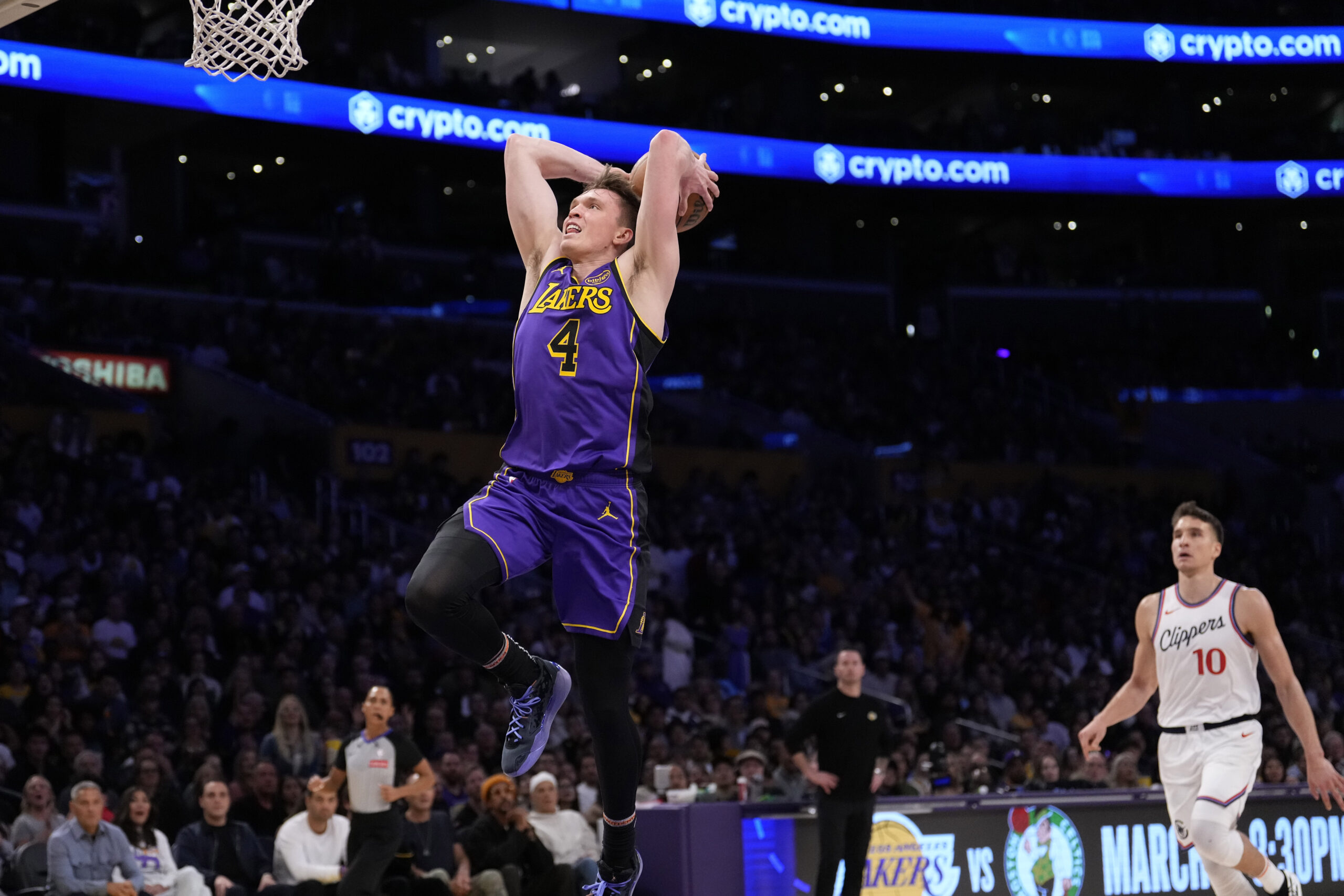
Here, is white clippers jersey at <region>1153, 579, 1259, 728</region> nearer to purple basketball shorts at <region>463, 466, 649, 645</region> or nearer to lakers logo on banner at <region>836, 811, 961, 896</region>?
lakers logo on banner at <region>836, 811, 961, 896</region>

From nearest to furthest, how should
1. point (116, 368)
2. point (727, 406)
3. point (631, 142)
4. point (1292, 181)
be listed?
point (116, 368) < point (727, 406) < point (631, 142) < point (1292, 181)

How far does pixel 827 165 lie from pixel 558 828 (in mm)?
19968

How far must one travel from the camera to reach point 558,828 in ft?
38.6

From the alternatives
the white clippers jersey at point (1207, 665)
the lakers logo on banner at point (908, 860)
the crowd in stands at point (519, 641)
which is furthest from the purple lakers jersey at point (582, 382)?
the lakers logo on banner at point (908, 860)

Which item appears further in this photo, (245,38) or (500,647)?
(245,38)

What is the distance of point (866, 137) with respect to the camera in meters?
30.8

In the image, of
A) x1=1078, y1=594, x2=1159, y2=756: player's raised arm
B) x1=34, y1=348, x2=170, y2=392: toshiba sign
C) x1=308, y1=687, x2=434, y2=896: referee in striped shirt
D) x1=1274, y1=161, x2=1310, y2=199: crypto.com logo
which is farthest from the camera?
x1=1274, y1=161, x2=1310, y2=199: crypto.com logo

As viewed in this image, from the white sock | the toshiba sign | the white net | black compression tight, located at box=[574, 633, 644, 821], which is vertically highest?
the toshiba sign

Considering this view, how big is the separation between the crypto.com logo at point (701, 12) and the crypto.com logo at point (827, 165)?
3.13 m

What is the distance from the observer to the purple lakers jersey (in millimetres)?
5031

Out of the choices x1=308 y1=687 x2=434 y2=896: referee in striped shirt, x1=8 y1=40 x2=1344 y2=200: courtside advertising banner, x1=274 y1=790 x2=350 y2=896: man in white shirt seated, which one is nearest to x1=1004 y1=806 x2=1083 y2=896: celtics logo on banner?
x1=308 y1=687 x2=434 y2=896: referee in striped shirt

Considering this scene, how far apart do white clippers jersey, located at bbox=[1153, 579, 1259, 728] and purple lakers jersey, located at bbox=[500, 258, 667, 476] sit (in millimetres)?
4007

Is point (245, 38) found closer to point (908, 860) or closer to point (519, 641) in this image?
point (908, 860)

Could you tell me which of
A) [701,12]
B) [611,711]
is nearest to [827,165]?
[701,12]
